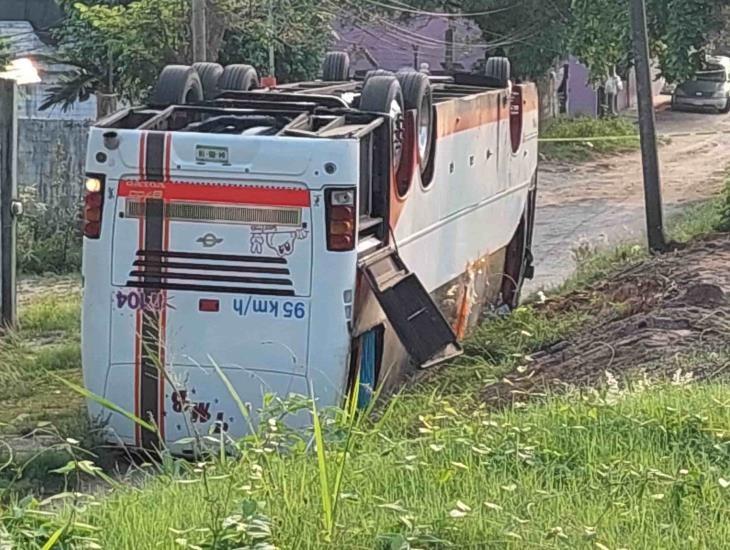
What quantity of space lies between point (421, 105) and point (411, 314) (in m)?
1.76

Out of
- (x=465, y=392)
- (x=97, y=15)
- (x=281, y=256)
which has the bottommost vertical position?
(x=465, y=392)

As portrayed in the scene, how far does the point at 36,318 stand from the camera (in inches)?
521

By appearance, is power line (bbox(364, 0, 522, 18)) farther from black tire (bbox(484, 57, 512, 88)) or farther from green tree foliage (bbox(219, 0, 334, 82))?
black tire (bbox(484, 57, 512, 88))

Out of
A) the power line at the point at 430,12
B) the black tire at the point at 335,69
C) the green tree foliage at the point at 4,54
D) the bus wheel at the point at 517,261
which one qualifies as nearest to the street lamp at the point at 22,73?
the green tree foliage at the point at 4,54

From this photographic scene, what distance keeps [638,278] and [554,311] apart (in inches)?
43.7

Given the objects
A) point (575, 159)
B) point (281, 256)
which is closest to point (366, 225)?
point (281, 256)

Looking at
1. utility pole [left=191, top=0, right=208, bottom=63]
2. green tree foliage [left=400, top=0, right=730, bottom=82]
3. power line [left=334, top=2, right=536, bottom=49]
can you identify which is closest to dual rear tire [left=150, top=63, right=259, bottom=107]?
utility pole [left=191, top=0, right=208, bottom=63]

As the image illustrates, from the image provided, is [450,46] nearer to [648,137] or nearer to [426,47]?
[426,47]

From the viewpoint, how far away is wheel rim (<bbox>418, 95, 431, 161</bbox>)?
30.5 ft

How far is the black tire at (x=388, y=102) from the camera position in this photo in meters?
8.75

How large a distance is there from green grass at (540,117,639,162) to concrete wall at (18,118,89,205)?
620 inches

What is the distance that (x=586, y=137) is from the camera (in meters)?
34.4

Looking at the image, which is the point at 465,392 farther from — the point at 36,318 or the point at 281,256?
the point at 36,318

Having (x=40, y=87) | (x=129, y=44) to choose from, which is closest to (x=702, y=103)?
(x=40, y=87)
